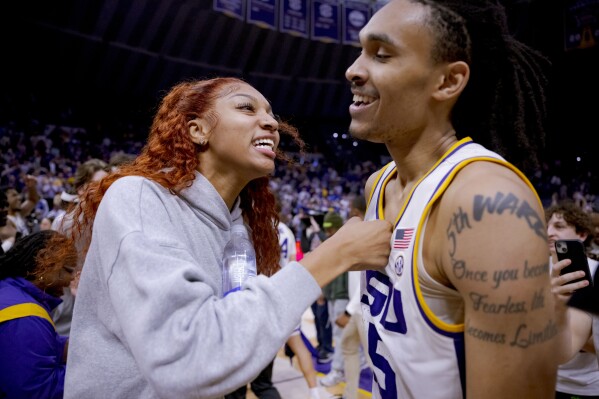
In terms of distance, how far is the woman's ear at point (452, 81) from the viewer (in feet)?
4.29

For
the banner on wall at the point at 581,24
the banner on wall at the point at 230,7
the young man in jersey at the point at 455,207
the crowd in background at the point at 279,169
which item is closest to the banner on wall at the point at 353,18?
the banner on wall at the point at 230,7

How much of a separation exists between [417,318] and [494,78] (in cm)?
79

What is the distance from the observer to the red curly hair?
151 centimetres

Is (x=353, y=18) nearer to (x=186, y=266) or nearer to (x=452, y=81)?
(x=452, y=81)

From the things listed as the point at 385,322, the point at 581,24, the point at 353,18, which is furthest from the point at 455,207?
the point at 353,18

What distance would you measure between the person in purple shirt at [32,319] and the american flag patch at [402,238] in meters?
1.33

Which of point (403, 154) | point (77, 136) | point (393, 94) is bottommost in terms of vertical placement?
point (77, 136)

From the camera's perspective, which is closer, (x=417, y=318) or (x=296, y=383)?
(x=417, y=318)

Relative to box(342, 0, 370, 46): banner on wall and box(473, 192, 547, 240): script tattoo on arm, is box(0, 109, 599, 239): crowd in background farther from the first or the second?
box(473, 192, 547, 240): script tattoo on arm

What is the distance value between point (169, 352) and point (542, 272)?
83 centimetres

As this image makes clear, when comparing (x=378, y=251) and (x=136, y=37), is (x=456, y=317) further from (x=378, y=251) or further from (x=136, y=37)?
(x=136, y=37)

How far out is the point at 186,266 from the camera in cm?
109

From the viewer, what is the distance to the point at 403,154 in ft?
4.77

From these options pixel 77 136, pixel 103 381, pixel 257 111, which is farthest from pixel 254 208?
pixel 77 136
